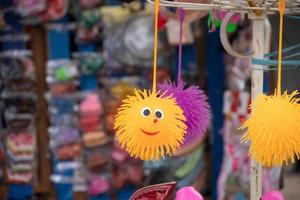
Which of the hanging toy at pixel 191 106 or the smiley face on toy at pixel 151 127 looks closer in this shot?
the smiley face on toy at pixel 151 127

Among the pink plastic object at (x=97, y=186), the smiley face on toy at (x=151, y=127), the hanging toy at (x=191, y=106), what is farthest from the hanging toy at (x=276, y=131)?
the pink plastic object at (x=97, y=186)

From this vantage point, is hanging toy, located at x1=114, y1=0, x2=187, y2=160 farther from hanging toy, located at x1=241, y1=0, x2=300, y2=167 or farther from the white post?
the white post

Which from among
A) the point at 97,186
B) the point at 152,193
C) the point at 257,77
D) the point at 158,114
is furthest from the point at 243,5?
the point at 97,186

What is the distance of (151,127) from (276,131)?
0.26m

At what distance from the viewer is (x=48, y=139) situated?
3887 millimetres

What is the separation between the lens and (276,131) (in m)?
1.21

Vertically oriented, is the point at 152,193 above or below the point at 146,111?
below

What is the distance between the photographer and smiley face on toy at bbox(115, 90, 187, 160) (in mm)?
1263

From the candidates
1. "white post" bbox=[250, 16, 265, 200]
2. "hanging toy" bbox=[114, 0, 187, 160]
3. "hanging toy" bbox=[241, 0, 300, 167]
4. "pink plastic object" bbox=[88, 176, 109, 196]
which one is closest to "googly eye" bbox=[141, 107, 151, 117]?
"hanging toy" bbox=[114, 0, 187, 160]

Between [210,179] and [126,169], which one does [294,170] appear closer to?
[210,179]

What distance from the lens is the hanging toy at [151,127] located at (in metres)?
1.26

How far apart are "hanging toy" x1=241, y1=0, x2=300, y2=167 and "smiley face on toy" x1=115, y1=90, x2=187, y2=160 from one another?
0.16 metres

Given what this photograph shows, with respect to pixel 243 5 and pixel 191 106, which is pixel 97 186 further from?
pixel 243 5

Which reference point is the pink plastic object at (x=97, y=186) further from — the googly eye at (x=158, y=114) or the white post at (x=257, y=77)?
the googly eye at (x=158, y=114)
